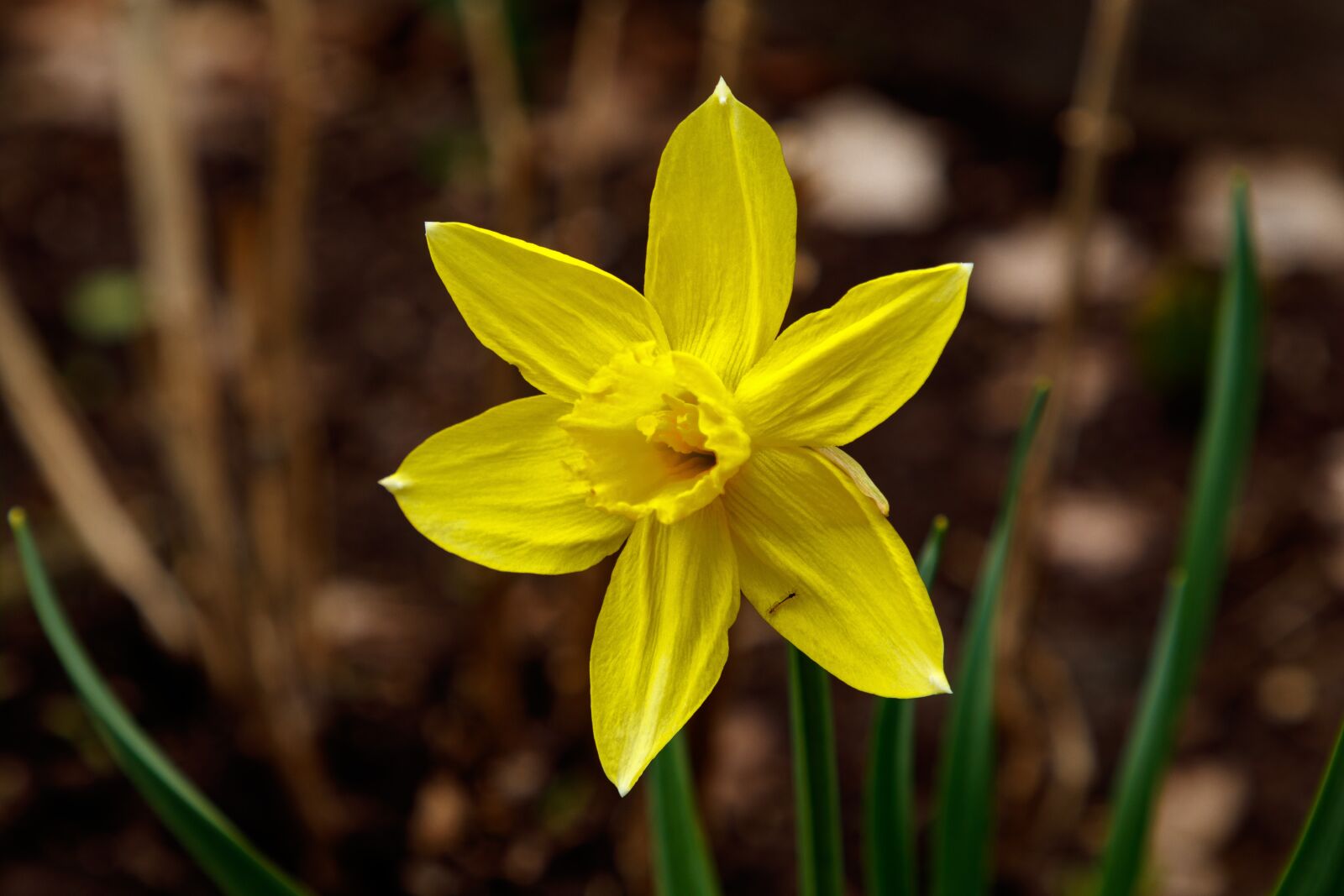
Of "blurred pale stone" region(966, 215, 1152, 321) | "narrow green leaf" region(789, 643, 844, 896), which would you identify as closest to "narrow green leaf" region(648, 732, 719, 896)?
"narrow green leaf" region(789, 643, 844, 896)

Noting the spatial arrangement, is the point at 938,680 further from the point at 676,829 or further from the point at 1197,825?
the point at 1197,825

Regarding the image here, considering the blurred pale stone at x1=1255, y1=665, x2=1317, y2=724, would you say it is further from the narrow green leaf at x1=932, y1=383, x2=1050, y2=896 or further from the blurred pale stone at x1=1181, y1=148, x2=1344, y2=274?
the narrow green leaf at x1=932, y1=383, x2=1050, y2=896

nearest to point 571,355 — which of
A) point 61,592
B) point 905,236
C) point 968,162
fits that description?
point 61,592

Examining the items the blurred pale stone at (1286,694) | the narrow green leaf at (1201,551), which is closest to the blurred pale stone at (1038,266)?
the blurred pale stone at (1286,694)

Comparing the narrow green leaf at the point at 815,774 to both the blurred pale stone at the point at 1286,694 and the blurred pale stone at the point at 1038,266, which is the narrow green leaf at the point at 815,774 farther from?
the blurred pale stone at the point at 1038,266

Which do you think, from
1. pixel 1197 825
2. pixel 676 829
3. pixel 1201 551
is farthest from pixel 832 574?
pixel 1197 825

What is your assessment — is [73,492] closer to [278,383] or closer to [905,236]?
[278,383]
